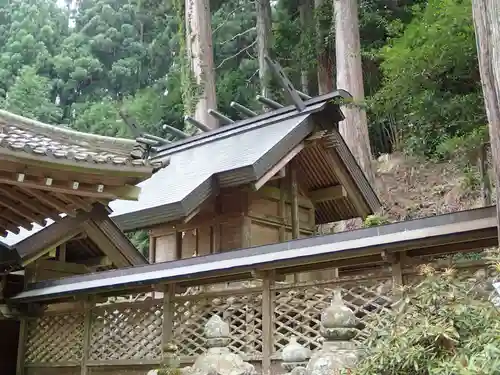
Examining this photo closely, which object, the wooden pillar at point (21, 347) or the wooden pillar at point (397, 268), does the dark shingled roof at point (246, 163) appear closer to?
the wooden pillar at point (21, 347)

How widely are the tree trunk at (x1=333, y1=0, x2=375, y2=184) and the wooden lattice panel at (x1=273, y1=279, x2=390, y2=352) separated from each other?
24.2ft

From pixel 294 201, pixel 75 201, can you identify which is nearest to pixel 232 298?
pixel 75 201

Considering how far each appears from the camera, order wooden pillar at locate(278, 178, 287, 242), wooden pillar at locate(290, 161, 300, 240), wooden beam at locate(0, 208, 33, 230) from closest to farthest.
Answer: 1. wooden beam at locate(0, 208, 33, 230)
2. wooden pillar at locate(278, 178, 287, 242)
3. wooden pillar at locate(290, 161, 300, 240)

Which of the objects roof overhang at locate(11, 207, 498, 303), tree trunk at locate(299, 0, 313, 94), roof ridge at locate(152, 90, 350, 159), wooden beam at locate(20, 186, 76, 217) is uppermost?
tree trunk at locate(299, 0, 313, 94)

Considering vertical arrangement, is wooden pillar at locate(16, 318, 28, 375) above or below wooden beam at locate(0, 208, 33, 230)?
below

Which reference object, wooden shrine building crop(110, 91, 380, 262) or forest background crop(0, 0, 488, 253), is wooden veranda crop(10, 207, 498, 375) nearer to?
wooden shrine building crop(110, 91, 380, 262)

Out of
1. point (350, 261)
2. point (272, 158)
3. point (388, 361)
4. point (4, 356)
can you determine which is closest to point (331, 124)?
point (272, 158)

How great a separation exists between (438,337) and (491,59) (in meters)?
2.32

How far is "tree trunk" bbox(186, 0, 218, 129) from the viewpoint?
15.7 meters

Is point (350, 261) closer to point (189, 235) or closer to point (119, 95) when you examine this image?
point (189, 235)

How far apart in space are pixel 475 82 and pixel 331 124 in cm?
254

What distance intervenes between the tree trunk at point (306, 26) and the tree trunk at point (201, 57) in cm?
467

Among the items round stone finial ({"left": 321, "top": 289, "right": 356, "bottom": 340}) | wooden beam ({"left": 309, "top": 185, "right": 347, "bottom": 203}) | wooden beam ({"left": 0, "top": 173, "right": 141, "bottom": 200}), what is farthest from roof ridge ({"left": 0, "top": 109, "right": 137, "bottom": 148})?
wooden beam ({"left": 309, "top": 185, "right": 347, "bottom": 203})

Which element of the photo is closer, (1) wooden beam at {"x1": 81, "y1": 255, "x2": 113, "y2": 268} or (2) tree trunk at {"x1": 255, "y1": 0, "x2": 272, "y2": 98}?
(1) wooden beam at {"x1": 81, "y1": 255, "x2": 113, "y2": 268}
